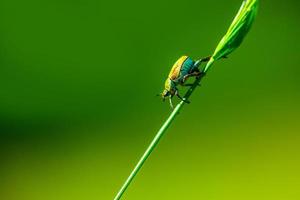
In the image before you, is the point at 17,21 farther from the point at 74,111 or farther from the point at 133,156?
the point at 133,156

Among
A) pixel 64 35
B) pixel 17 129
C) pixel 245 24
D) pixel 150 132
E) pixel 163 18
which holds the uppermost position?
pixel 163 18

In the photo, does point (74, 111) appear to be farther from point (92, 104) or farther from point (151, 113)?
point (151, 113)

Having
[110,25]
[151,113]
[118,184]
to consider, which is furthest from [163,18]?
[118,184]

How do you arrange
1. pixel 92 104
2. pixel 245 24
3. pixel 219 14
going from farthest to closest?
pixel 92 104 < pixel 219 14 < pixel 245 24

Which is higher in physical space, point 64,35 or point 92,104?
point 64,35

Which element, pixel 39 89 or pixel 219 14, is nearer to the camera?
pixel 219 14

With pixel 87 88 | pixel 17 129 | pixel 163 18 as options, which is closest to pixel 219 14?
pixel 163 18

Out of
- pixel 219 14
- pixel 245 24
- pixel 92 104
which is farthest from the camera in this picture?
pixel 92 104

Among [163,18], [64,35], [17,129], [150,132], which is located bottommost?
A: [17,129]

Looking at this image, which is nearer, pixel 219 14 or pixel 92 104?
pixel 219 14
